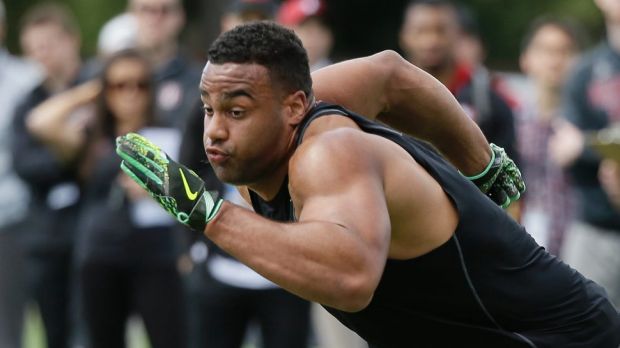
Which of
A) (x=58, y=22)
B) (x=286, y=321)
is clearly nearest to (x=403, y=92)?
(x=286, y=321)

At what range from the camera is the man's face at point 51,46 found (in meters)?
10.1

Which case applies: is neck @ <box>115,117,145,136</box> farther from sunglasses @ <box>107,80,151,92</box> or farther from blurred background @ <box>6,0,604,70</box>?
blurred background @ <box>6,0,604,70</box>

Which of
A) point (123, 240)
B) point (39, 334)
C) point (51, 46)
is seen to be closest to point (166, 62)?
point (51, 46)

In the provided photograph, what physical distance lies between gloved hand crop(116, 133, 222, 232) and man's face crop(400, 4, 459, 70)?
380 cm

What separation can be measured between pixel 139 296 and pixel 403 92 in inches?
139

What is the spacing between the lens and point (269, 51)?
430 cm

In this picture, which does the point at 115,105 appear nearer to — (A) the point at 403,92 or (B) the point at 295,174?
(A) the point at 403,92

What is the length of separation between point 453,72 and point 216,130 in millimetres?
3793

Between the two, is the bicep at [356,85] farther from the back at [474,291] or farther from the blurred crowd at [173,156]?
the blurred crowd at [173,156]

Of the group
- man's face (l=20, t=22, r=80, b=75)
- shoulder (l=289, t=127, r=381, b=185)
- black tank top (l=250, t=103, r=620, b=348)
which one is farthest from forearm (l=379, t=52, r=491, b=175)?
man's face (l=20, t=22, r=80, b=75)

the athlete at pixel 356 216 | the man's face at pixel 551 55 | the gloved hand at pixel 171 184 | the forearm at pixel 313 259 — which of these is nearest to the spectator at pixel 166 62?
the man's face at pixel 551 55

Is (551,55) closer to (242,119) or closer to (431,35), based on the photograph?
(431,35)

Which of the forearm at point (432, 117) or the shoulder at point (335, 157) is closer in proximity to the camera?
the shoulder at point (335, 157)

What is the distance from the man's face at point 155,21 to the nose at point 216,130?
204 inches
